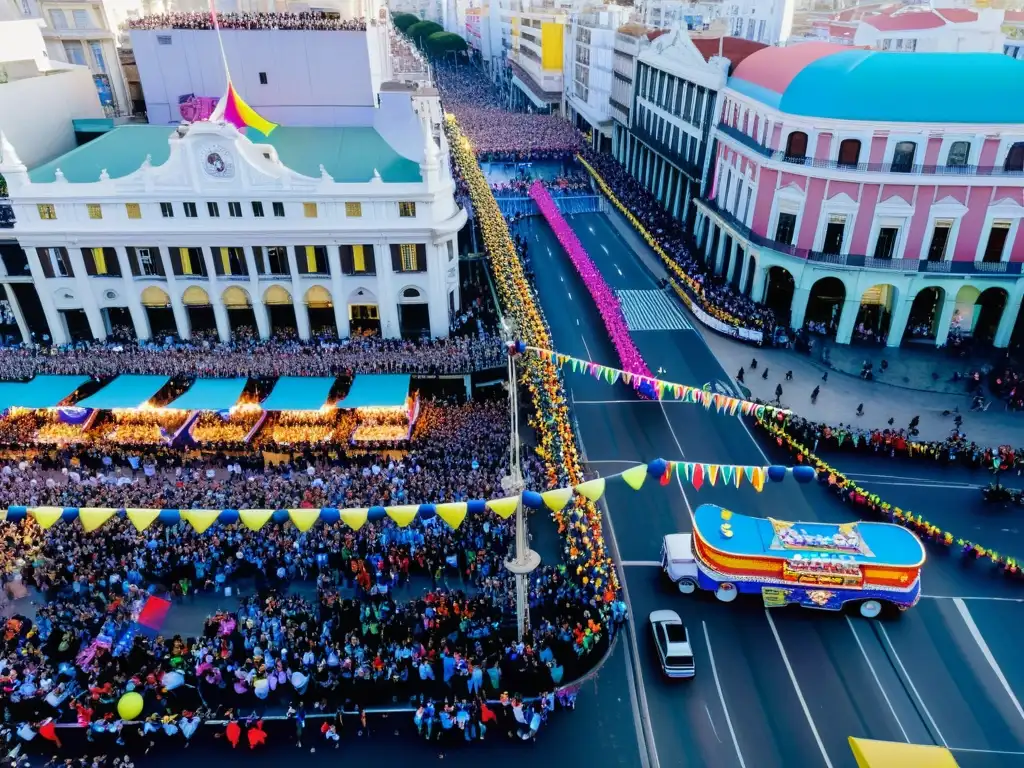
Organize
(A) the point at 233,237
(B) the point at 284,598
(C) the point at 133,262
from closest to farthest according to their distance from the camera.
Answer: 1. (B) the point at 284,598
2. (A) the point at 233,237
3. (C) the point at 133,262

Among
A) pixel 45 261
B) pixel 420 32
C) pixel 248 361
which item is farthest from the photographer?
pixel 420 32

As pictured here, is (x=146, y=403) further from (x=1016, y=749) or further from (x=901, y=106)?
(x=901, y=106)

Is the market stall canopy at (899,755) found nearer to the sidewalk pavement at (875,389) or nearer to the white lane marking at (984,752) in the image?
the white lane marking at (984,752)

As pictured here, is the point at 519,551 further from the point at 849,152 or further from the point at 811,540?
the point at 849,152

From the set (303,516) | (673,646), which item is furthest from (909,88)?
(303,516)

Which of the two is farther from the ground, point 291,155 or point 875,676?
point 291,155
